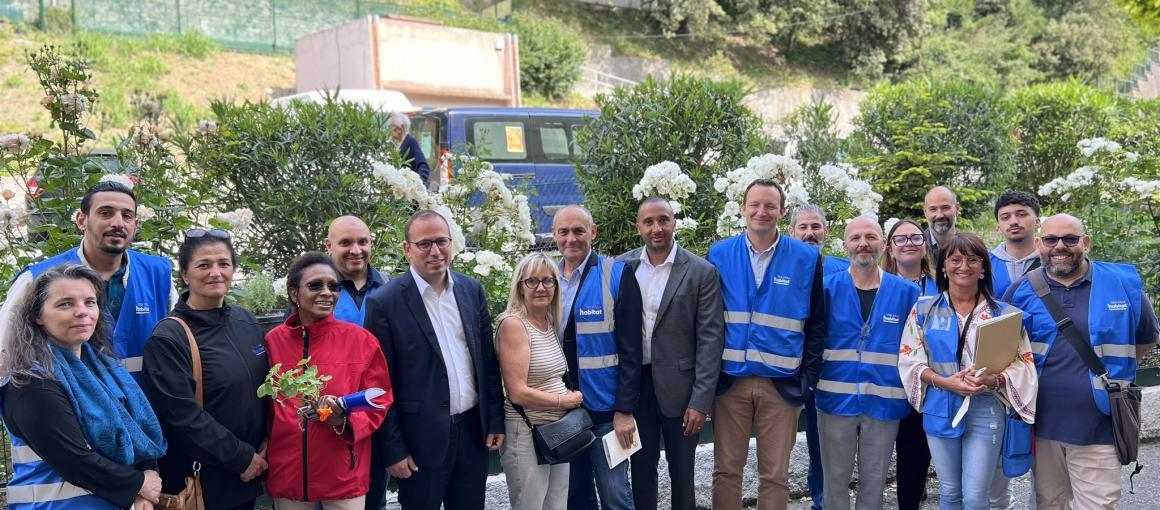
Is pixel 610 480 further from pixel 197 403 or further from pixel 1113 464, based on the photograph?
pixel 1113 464

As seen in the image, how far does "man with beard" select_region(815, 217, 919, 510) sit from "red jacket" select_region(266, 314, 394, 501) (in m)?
2.39

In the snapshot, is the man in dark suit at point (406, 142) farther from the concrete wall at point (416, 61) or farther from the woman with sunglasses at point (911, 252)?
the concrete wall at point (416, 61)

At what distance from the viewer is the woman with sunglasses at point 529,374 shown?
14.0 feet

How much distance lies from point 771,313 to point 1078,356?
1.52 m

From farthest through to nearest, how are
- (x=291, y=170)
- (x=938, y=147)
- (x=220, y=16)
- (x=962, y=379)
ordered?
(x=220, y=16), (x=938, y=147), (x=291, y=170), (x=962, y=379)

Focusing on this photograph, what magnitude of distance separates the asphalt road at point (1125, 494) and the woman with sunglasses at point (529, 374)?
226cm

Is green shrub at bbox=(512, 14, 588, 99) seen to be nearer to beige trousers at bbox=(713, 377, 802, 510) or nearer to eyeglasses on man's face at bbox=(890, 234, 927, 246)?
eyeglasses on man's face at bbox=(890, 234, 927, 246)

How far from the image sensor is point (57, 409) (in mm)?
3086

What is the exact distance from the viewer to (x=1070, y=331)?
4.53 m

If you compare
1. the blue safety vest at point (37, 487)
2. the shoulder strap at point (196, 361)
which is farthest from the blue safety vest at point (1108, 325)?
the blue safety vest at point (37, 487)

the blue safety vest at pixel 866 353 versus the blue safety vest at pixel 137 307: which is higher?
the blue safety vest at pixel 137 307

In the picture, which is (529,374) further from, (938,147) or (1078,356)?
(938,147)

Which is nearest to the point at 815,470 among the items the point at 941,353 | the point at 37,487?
the point at 941,353

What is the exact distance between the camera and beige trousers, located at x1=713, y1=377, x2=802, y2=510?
475 centimetres
